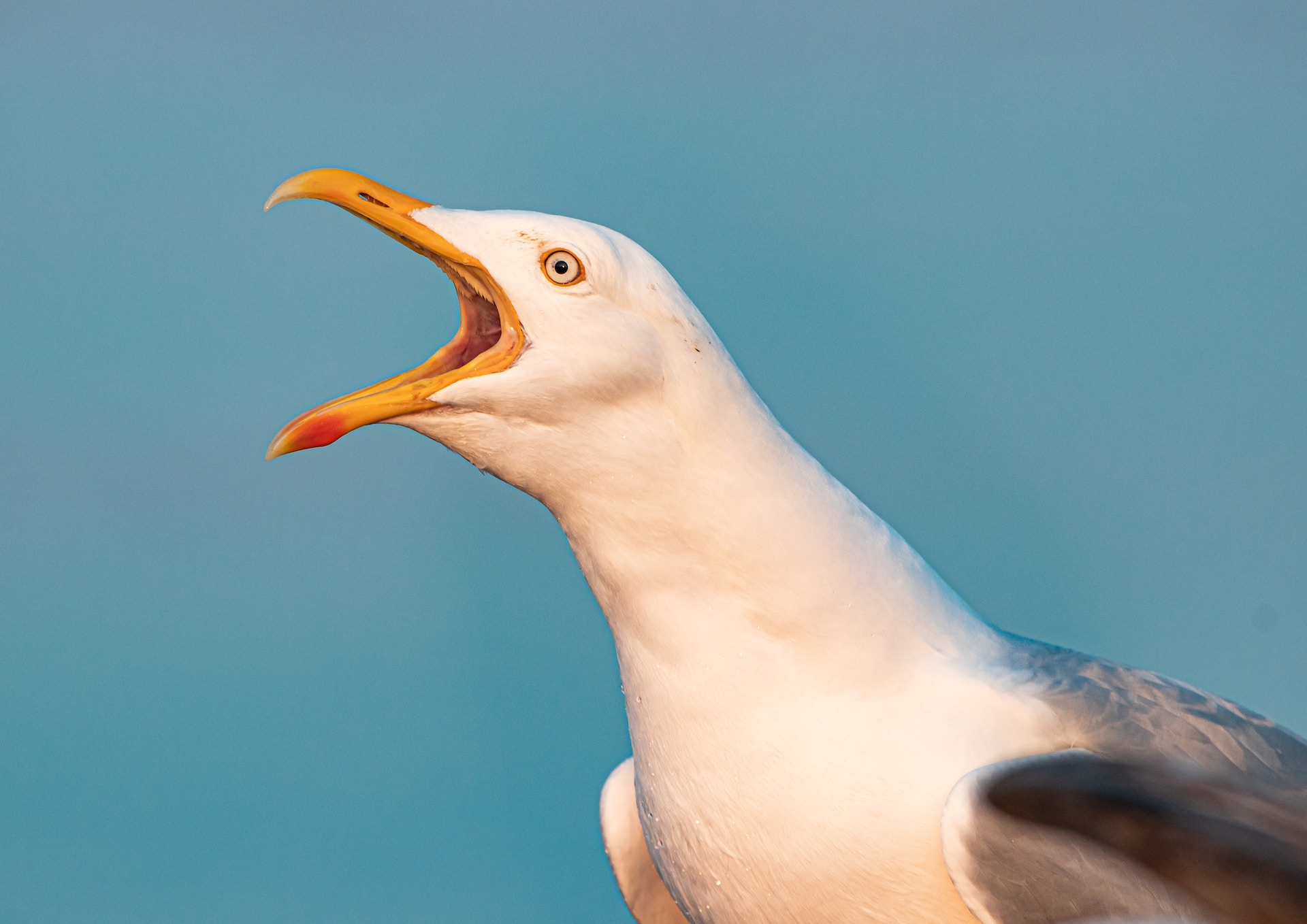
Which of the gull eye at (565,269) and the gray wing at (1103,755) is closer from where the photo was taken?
the gray wing at (1103,755)

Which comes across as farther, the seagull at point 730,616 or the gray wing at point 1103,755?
the seagull at point 730,616

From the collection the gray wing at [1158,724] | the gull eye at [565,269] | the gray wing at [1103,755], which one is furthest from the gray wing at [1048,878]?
the gull eye at [565,269]

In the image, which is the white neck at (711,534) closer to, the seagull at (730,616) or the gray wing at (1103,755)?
the seagull at (730,616)

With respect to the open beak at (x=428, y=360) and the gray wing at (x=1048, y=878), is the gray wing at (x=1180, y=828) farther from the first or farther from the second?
the open beak at (x=428, y=360)

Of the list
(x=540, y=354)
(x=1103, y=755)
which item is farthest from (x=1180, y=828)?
(x=540, y=354)

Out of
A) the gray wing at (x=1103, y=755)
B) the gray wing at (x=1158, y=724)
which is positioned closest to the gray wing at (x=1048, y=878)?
the gray wing at (x=1103, y=755)

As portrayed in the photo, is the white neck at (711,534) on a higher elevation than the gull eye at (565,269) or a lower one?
lower

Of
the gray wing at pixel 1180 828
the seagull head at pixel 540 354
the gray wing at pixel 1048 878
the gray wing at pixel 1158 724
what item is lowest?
the gray wing at pixel 1048 878

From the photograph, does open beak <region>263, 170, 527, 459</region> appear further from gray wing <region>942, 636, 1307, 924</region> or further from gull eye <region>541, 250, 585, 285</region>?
gray wing <region>942, 636, 1307, 924</region>
